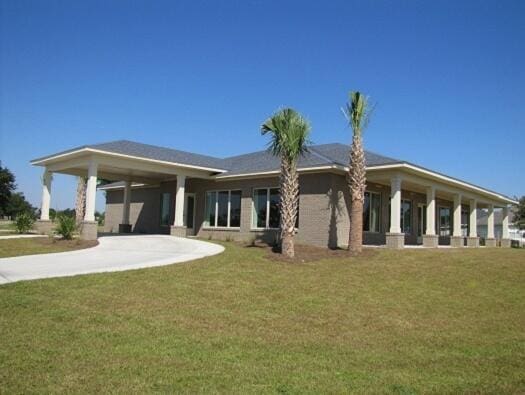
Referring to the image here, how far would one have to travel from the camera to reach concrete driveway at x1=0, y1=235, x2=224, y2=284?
1179 centimetres

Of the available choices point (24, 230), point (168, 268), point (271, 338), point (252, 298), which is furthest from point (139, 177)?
point (271, 338)

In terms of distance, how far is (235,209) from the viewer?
78.5ft

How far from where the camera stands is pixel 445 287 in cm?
1245

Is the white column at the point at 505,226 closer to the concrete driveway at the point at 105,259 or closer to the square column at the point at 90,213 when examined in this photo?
the concrete driveway at the point at 105,259

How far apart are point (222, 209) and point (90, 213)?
736 cm

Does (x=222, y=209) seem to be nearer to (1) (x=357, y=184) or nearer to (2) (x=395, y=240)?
(1) (x=357, y=184)

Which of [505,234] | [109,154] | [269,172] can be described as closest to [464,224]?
[505,234]

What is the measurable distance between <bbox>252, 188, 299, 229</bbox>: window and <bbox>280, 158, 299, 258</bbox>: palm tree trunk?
179 inches

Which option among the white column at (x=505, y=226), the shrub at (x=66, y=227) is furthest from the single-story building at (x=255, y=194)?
the white column at (x=505, y=226)

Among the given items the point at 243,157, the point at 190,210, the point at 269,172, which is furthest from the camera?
the point at 243,157

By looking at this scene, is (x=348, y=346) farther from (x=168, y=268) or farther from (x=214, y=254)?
(x=214, y=254)

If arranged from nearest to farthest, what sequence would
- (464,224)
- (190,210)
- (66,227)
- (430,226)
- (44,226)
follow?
(66,227), (430,226), (44,226), (190,210), (464,224)

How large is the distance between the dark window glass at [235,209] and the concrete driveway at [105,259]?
4.38 meters

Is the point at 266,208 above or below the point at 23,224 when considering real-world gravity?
above
